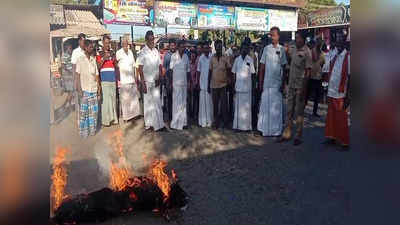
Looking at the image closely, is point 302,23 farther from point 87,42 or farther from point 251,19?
point 87,42

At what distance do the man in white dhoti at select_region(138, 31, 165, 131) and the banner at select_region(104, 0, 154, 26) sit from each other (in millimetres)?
4051

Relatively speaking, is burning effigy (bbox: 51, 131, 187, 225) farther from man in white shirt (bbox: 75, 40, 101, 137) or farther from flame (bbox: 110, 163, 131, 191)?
man in white shirt (bbox: 75, 40, 101, 137)

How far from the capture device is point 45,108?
0.94 meters

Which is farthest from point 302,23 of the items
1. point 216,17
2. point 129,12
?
point 129,12

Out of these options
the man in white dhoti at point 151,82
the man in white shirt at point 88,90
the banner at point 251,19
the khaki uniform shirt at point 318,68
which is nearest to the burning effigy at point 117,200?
the man in white shirt at point 88,90

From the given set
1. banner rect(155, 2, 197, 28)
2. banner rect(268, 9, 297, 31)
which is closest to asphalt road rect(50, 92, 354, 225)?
banner rect(155, 2, 197, 28)

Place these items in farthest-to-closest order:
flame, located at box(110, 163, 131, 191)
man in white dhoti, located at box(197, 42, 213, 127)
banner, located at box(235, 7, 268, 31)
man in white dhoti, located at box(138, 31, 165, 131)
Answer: banner, located at box(235, 7, 268, 31), man in white dhoti, located at box(197, 42, 213, 127), man in white dhoti, located at box(138, 31, 165, 131), flame, located at box(110, 163, 131, 191)

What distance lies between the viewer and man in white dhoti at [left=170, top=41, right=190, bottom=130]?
7020 mm

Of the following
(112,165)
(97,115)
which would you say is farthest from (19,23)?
(97,115)

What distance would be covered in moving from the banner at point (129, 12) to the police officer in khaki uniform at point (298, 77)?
19.8 feet

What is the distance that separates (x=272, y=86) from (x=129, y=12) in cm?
609

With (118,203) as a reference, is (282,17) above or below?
above

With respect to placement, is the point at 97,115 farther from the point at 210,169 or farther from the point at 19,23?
the point at 19,23

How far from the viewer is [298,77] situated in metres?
5.57
